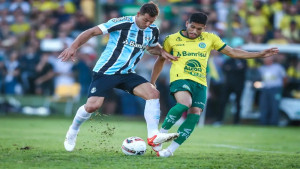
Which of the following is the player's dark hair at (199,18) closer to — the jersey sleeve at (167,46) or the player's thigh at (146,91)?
the jersey sleeve at (167,46)

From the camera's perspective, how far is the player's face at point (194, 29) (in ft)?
29.8

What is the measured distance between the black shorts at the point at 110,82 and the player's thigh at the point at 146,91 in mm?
64

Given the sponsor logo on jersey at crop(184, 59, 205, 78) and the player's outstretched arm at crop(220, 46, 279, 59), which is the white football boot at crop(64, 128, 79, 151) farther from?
the player's outstretched arm at crop(220, 46, 279, 59)

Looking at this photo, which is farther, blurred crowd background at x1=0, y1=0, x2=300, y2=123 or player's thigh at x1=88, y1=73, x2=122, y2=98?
blurred crowd background at x1=0, y1=0, x2=300, y2=123

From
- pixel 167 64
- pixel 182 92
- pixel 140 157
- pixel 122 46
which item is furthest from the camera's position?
pixel 167 64

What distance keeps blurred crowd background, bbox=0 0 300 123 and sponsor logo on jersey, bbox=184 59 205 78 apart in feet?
32.0

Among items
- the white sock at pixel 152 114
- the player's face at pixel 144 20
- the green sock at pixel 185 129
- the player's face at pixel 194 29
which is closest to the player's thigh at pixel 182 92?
the green sock at pixel 185 129

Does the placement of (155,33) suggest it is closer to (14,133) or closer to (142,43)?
(142,43)

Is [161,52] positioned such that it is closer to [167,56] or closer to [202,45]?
[167,56]

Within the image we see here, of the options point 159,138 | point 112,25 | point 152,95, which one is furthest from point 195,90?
point 112,25

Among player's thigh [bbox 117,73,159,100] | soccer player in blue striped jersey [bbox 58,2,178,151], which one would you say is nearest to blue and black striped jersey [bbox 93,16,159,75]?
soccer player in blue striped jersey [bbox 58,2,178,151]

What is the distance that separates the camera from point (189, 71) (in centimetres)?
908

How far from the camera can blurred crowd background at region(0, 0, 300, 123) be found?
19391mm

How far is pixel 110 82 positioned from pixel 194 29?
4.87ft
